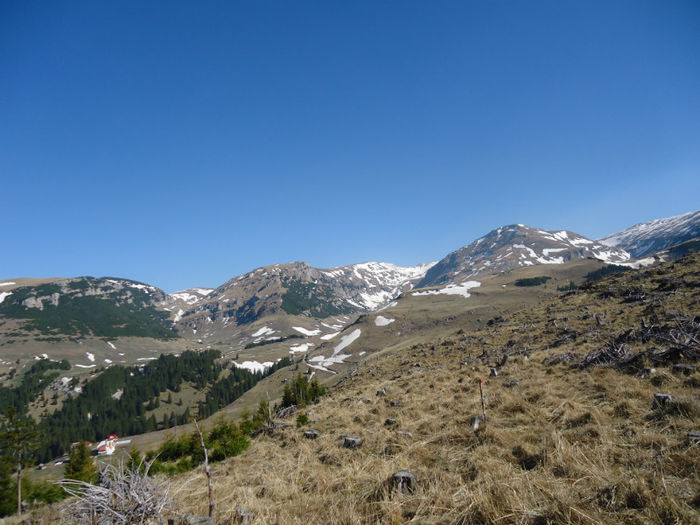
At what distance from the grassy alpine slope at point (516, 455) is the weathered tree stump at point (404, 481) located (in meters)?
0.17

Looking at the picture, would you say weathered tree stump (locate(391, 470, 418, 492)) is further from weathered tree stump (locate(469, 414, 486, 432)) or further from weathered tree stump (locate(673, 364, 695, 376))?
weathered tree stump (locate(673, 364, 695, 376))

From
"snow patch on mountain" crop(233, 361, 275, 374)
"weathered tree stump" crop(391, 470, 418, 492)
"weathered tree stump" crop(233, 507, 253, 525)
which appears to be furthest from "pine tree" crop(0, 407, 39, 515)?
"snow patch on mountain" crop(233, 361, 275, 374)

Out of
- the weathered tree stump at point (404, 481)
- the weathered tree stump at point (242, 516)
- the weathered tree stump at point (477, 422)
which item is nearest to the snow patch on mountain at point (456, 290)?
the weathered tree stump at point (477, 422)

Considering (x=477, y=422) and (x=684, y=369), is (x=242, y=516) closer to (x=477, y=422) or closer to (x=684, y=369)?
(x=477, y=422)

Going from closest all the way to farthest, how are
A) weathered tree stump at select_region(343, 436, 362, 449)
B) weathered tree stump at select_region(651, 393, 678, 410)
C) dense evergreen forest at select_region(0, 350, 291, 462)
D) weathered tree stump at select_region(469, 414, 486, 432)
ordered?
weathered tree stump at select_region(651, 393, 678, 410)
weathered tree stump at select_region(469, 414, 486, 432)
weathered tree stump at select_region(343, 436, 362, 449)
dense evergreen forest at select_region(0, 350, 291, 462)

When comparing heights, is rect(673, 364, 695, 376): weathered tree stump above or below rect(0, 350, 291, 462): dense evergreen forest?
above

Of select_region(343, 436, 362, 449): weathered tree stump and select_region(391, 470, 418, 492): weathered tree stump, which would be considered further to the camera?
select_region(343, 436, 362, 449): weathered tree stump

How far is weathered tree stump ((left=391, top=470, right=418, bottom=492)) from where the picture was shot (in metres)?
5.25

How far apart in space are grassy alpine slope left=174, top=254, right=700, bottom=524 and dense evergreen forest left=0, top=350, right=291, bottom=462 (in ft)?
451

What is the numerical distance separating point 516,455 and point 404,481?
97.5 inches

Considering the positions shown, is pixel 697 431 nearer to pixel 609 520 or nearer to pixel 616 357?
pixel 609 520

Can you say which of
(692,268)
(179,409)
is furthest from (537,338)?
(179,409)

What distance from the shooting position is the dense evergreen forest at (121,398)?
13375cm

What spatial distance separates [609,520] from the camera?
3.33 metres
